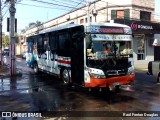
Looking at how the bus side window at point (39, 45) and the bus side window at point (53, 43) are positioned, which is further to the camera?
the bus side window at point (39, 45)

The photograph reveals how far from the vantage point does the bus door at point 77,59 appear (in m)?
12.2

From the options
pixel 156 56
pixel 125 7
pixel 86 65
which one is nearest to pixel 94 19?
pixel 125 7

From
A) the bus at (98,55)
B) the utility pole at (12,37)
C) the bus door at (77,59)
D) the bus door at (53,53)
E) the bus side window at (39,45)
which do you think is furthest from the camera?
the utility pole at (12,37)

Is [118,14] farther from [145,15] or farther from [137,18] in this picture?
[145,15]

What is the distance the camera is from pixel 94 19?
112 feet

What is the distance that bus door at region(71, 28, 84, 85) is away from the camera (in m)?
12.2

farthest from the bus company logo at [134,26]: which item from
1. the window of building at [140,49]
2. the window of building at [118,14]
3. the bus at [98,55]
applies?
the bus at [98,55]

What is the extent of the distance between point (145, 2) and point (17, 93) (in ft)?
75.9

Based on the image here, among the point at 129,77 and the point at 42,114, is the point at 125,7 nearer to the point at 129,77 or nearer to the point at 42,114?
the point at 129,77

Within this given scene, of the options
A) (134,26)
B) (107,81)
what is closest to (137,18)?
(134,26)

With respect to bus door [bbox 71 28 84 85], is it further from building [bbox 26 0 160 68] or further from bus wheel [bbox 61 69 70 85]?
building [bbox 26 0 160 68]

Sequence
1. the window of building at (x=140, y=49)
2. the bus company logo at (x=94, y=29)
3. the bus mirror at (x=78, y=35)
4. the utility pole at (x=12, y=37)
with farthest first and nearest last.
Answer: the window of building at (x=140, y=49) → the utility pole at (x=12, y=37) → the bus mirror at (x=78, y=35) → the bus company logo at (x=94, y=29)

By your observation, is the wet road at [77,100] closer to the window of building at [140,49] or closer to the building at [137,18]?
the building at [137,18]

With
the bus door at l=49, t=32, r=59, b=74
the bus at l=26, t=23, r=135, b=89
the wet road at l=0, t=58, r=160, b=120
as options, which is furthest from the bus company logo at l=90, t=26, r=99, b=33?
the bus door at l=49, t=32, r=59, b=74
